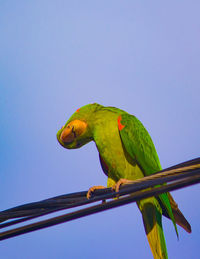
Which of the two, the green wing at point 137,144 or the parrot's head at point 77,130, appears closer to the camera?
the green wing at point 137,144

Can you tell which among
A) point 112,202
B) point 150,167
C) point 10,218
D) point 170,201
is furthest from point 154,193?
point 150,167

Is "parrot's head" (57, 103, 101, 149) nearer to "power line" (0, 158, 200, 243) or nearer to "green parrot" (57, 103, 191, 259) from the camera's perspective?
"green parrot" (57, 103, 191, 259)

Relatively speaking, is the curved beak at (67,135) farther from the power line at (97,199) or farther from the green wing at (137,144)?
the power line at (97,199)

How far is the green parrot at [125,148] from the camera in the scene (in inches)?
156

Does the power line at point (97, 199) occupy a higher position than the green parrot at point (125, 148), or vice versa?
the green parrot at point (125, 148)

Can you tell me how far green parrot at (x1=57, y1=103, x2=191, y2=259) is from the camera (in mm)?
3951

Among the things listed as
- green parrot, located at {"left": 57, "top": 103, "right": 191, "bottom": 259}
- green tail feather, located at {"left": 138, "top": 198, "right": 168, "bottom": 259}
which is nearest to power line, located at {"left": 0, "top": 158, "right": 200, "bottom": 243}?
green parrot, located at {"left": 57, "top": 103, "right": 191, "bottom": 259}

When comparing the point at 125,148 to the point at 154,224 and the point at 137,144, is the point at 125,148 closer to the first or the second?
the point at 137,144

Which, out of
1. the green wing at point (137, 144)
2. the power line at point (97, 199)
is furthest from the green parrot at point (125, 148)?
the power line at point (97, 199)

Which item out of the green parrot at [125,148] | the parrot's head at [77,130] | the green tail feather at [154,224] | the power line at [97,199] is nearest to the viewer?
the power line at [97,199]

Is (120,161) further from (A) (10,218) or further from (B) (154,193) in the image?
(B) (154,193)

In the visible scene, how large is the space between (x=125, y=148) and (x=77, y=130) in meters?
0.63

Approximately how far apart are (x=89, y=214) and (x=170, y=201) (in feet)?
6.06

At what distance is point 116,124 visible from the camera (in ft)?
13.4
